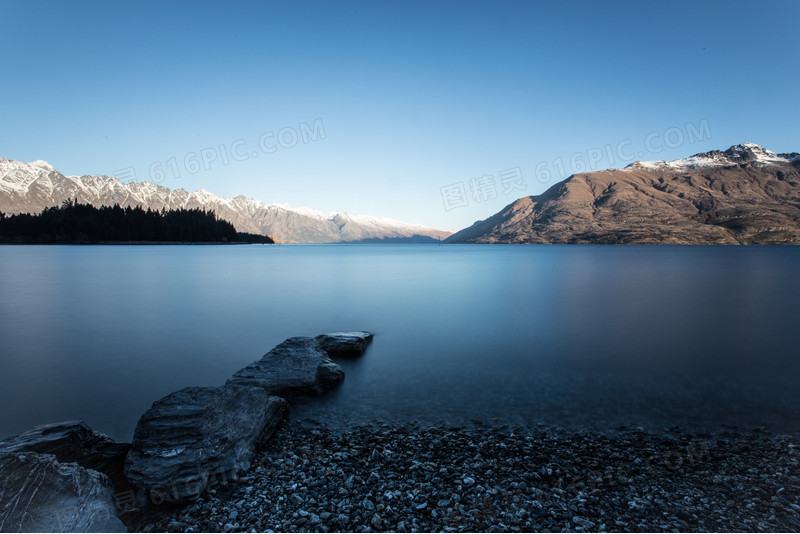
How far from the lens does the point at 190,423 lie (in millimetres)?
8133

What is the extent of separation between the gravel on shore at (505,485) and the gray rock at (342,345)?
269 inches

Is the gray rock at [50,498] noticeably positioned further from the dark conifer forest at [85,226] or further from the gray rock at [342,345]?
the dark conifer forest at [85,226]

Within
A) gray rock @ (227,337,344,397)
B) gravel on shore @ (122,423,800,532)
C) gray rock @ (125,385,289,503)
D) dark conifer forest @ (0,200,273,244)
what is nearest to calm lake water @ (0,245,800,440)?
gray rock @ (227,337,344,397)

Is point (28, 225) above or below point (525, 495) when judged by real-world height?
above

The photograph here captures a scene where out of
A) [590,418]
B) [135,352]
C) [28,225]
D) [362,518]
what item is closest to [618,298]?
[590,418]

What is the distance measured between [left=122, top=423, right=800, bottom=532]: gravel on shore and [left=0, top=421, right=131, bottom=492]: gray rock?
6.58 feet

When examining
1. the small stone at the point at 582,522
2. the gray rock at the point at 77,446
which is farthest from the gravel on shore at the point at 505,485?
the gray rock at the point at 77,446

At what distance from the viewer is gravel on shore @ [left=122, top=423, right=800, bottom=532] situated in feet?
20.8

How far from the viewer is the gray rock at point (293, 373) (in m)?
12.4

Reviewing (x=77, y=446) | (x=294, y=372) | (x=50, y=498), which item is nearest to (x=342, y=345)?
(x=294, y=372)

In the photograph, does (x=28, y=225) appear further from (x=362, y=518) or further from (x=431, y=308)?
(x=362, y=518)

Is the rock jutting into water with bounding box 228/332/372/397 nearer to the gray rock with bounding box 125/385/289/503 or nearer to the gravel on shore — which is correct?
the gravel on shore

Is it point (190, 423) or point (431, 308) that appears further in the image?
point (431, 308)

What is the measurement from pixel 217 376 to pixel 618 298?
3569cm
